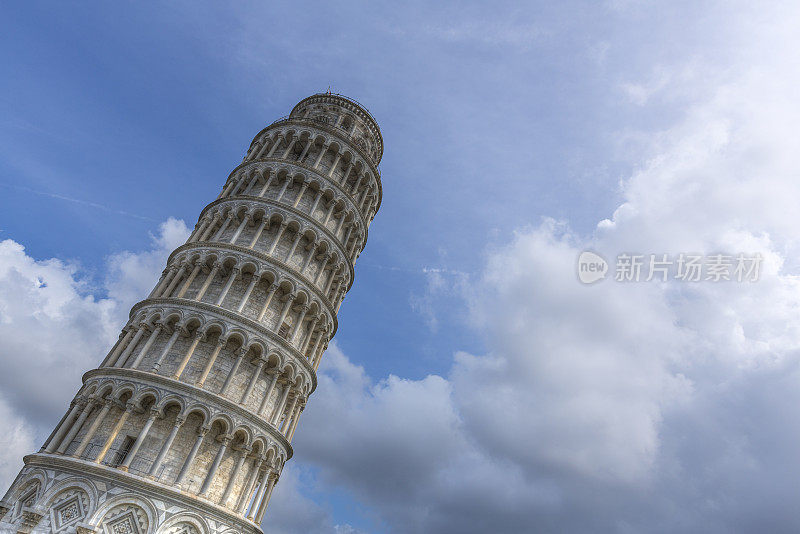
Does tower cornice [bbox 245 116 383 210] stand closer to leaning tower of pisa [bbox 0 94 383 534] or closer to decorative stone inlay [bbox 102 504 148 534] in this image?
leaning tower of pisa [bbox 0 94 383 534]

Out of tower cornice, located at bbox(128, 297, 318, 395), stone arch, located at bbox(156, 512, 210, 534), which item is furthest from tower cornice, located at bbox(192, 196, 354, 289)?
stone arch, located at bbox(156, 512, 210, 534)

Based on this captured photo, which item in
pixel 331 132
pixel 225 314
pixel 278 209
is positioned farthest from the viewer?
pixel 331 132

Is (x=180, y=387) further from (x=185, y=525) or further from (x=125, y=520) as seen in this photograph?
(x=185, y=525)

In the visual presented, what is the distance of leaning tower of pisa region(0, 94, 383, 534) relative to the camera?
76.9ft

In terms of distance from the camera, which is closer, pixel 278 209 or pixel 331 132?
pixel 278 209

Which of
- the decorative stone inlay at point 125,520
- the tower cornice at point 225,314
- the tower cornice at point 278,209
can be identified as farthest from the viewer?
the tower cornice at point 278,209

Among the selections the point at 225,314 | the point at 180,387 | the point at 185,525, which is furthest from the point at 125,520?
the point at 225,314

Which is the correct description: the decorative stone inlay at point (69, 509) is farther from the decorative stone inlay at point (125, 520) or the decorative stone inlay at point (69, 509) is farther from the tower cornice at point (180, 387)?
the tower cornice at point (180, 387)

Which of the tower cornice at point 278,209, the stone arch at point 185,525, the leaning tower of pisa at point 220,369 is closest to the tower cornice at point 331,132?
the leaning tower of pisa at point 220,369

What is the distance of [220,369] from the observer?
28328 mm

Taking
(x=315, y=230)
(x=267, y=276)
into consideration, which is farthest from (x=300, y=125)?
(x=267, y=276)

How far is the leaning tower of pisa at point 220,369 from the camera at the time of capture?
23.4 metres

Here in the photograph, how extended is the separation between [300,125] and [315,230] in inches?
375

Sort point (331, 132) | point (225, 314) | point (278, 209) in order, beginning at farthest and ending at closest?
point (331, 132) < point (278, 209) < point (225, 314)
